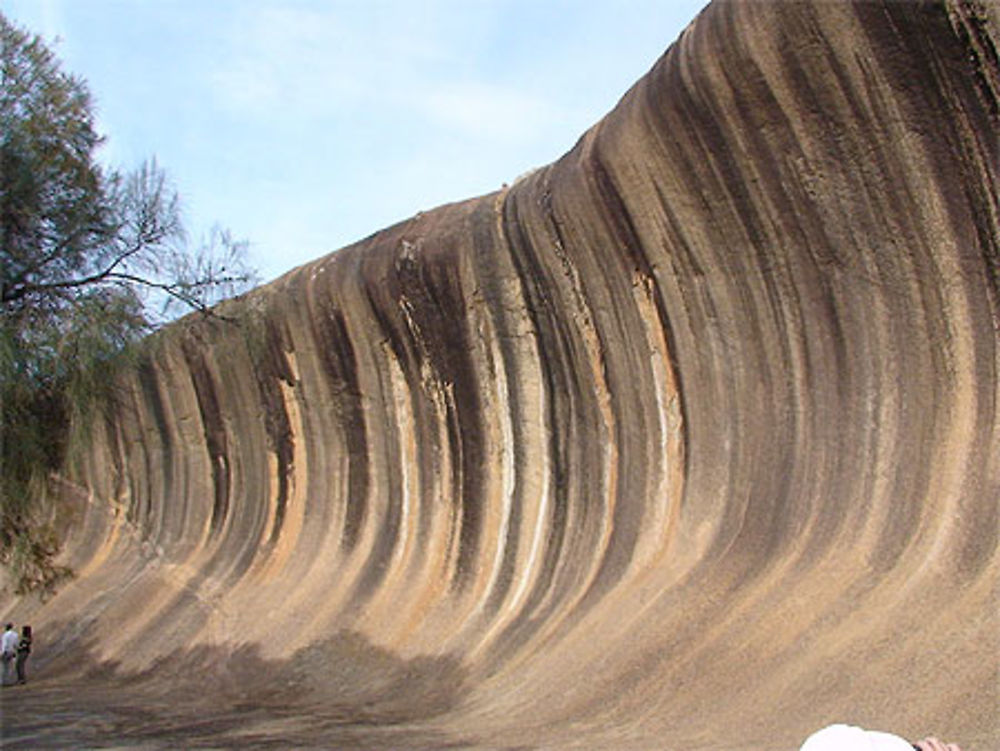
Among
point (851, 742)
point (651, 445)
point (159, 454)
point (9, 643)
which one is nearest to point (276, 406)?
point (159, 454)

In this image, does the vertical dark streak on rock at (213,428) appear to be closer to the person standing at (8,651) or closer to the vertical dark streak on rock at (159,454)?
the vertical dark streak on rock at (159,454)

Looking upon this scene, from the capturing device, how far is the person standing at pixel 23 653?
40.6 ft

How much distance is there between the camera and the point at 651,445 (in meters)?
8.97

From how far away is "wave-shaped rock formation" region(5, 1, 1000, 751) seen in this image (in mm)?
6406

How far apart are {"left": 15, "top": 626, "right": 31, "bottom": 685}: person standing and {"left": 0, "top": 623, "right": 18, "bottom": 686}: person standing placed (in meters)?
0.08

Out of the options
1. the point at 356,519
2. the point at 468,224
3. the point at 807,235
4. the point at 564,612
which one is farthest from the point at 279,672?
the point at 807,235

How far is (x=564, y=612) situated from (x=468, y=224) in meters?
3.59

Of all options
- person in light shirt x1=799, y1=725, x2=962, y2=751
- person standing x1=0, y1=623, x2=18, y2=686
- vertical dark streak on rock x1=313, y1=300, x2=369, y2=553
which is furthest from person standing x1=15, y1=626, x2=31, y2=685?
person in light shirt x1=799, y1=725, x2=962, y2=751

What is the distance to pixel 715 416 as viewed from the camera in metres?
8.32

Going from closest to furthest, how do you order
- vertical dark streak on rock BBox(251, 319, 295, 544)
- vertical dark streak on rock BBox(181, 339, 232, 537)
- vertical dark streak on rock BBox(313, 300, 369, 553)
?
vertical dark streak on rock BBox(313, 300, 369, 553), vertical dark streak on rock BBox(251, 319, 295, 544), vertical dark streak on rock BBox(181, 339, 232, 537)

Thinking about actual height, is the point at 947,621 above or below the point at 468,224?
below

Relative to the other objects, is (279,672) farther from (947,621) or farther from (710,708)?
(947,621)

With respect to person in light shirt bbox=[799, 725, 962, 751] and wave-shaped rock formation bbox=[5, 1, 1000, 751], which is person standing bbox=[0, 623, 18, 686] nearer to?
wave-shaped rock formation bbox=[5, 1, 1000, 751]

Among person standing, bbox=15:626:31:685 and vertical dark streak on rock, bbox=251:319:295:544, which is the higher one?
vertical dark streak on rock, bbox=251:319:295:544
